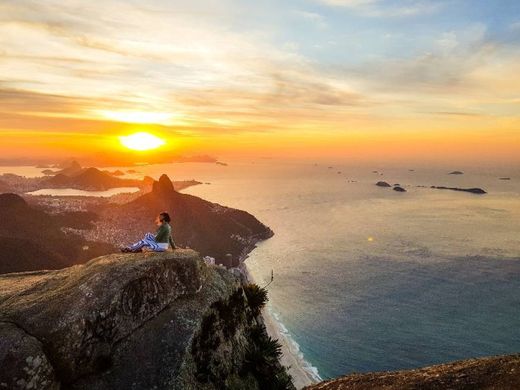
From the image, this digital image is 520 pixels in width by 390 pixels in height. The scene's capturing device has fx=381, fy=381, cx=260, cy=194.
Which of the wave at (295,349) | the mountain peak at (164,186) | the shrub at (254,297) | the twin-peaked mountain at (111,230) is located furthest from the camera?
the mountain peak at (164,186)

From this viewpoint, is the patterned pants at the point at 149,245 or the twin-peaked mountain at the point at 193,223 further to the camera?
the twin-peaked mountain at the point at 193,223

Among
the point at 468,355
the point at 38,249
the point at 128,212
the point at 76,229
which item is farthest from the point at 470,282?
the point at 128,212

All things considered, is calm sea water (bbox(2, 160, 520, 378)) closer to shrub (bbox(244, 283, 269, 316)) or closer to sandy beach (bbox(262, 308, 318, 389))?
sandy beach (bbox(262, 308, 318, 389))

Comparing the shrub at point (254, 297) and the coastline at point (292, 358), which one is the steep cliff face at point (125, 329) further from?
the coastline at point (292, 358)

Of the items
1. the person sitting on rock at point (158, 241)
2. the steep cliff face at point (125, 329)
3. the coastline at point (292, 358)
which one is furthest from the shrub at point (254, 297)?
the coastline at point (292, 358)

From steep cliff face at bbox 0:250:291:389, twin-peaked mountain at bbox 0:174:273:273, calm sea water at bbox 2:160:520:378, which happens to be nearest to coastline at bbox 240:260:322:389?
calm sea water at bbox 2:160:520:378

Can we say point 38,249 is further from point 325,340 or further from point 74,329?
point 74,329

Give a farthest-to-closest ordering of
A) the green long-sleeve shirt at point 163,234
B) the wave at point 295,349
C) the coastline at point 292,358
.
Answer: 1. the wave at point 295,349
2. the coastline at point 292,358
3. the green long-sleeve shirt at point 163,234

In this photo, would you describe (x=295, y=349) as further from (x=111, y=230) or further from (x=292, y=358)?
(x=111, y=230)
